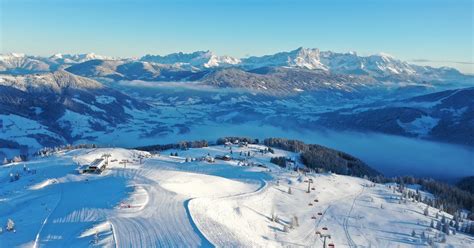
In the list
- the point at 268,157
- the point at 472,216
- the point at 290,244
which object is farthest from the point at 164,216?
the point at 268,157

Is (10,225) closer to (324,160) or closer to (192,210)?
(192,210)

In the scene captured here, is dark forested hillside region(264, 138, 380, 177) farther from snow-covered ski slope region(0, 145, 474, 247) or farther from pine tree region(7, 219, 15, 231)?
pine tree region(7, 219, 15, 231)

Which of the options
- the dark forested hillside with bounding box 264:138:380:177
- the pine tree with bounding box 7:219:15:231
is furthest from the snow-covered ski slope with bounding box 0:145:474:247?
the dark forested hillside with bounding box 264:138:380:177

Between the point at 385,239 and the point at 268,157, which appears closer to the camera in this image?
the point at 385,239

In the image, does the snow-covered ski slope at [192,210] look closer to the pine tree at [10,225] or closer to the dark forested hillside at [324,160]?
the pine tree at [10,225]

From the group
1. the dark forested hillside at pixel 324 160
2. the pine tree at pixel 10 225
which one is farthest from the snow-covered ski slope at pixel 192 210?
the dark forested hillside at pixel 324 160

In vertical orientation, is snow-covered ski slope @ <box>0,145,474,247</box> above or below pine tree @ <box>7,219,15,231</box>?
below

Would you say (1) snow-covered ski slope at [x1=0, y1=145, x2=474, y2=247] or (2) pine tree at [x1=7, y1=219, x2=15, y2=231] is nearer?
(1) snow-covered ski slope at [x1=0, y1=145, x2=474, y2=247]

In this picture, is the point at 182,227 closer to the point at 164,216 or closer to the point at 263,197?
the point at 164,216
